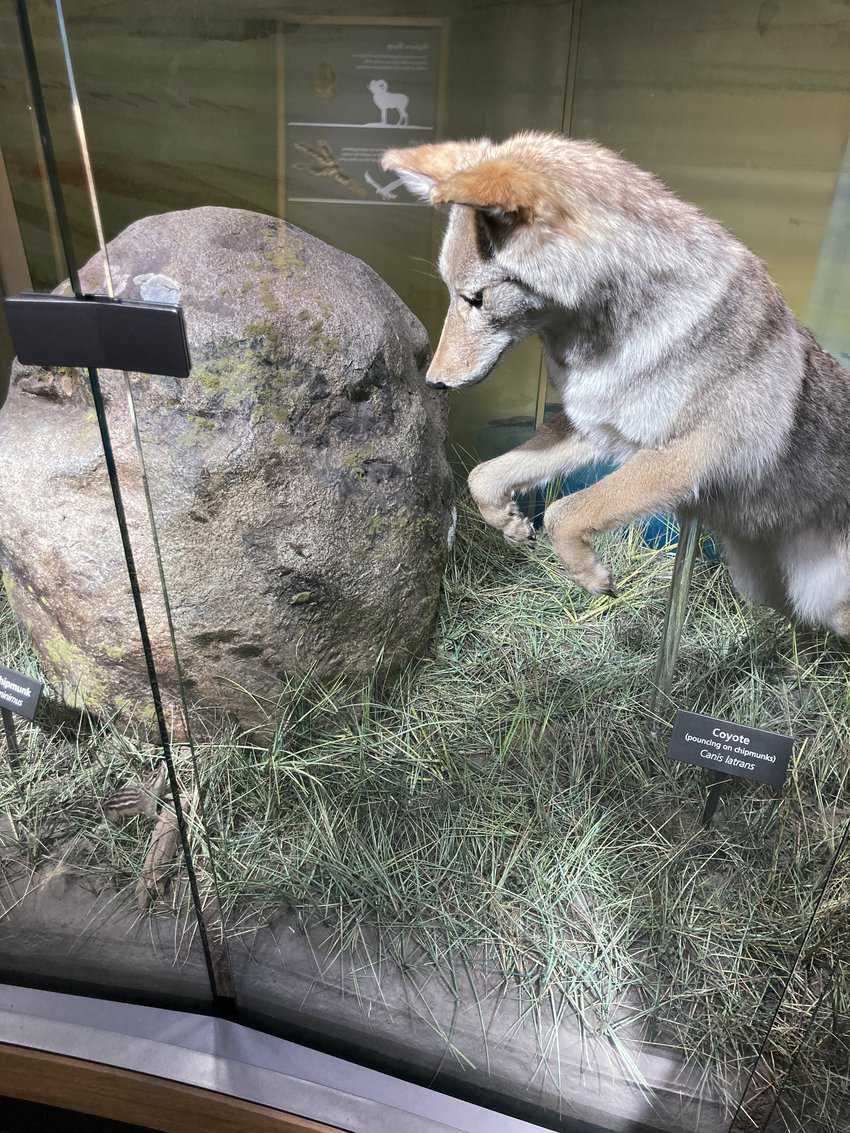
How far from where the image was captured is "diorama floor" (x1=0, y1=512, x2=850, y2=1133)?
1458 millimetres

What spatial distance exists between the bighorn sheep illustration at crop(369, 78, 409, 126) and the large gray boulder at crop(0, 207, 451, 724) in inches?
12.9

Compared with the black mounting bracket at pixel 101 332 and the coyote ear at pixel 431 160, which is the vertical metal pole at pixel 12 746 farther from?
the coyote ear at pixel 431 160

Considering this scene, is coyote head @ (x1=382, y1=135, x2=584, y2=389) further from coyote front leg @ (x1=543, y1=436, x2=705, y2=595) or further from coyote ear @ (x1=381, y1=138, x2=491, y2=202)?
coyote front leg @ (x1=543, y1=436, x2=705, y2=595)

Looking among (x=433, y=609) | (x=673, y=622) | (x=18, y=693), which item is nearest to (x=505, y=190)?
(x=673, y=622)

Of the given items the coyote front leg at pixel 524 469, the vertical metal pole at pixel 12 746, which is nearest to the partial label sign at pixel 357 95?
the coyote front leg at pixel 524 469

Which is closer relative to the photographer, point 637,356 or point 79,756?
point 637,356

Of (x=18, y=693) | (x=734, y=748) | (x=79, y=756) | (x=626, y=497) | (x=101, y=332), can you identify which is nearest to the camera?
(x=101, y=332)

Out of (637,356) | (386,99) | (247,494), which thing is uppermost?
(386,99)

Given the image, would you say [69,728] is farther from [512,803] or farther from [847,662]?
[847,662]

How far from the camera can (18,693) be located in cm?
178

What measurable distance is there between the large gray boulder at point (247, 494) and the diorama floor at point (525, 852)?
12 centimetres

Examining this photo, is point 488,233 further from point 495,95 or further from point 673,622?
point 673,622

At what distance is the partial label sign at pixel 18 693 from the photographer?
1.77 m

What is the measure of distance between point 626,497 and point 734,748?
46 centimetres
